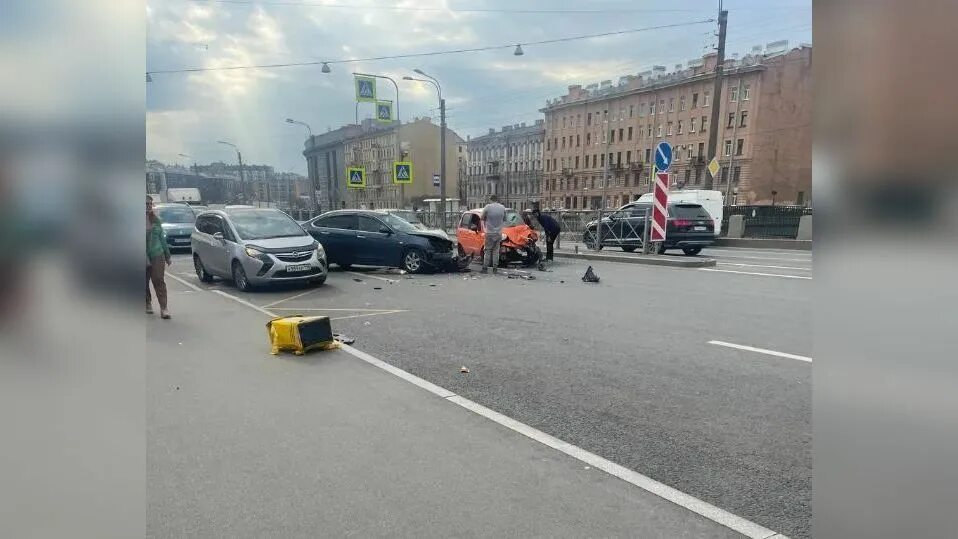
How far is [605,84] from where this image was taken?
245 feet

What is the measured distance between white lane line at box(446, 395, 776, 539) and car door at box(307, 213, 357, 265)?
31.6 feet

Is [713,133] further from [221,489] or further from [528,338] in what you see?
[221,489]

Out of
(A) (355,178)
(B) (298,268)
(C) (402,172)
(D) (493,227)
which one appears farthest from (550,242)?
(A) (355,178)

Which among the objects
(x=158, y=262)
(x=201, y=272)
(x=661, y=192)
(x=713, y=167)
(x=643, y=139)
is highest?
(x=643, y=139)

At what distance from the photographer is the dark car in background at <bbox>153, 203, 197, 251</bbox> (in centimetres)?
1838

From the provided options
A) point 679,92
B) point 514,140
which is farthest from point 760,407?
point 514,140

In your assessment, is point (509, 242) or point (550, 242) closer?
point (509, 242)

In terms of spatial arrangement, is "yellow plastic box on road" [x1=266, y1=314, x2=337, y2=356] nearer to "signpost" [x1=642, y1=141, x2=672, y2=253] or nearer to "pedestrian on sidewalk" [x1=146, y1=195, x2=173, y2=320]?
"pedestrian on sidewalk" [x1=146, y1=195, x2=173, y2=320]

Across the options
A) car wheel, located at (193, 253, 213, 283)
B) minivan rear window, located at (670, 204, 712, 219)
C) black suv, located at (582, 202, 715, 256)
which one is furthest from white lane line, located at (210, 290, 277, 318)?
minivan rear window, located at (670, 204, 712, 219)

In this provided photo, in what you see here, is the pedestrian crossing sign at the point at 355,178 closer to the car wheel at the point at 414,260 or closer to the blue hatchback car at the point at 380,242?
the blue hatchback car at the point at 380,242

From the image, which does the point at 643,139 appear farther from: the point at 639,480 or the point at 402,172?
the point at 639,480

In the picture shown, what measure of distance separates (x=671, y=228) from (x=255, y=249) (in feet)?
38.8

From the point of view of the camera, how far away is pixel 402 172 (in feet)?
90.2
